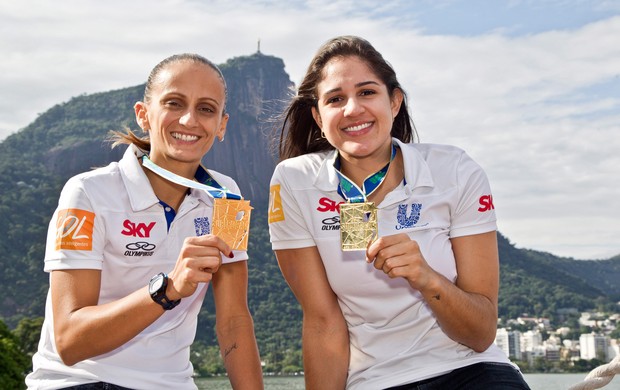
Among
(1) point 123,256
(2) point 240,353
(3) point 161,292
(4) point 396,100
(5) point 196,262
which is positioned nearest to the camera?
(5) point 196,262

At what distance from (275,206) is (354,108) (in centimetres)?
67

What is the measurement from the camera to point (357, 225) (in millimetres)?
3803

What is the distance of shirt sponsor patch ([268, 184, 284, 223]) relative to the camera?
4473mm

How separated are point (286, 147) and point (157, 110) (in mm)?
970

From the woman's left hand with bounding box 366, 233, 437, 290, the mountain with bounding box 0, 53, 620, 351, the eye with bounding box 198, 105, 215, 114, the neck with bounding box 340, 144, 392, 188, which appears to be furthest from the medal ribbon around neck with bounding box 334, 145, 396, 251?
the mountain with bounding box 0, 53, 620, 351

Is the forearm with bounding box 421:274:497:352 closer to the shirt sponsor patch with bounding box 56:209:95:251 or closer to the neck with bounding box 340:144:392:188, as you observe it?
the neck with bounding box 340:144:392:188

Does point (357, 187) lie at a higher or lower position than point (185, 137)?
lower

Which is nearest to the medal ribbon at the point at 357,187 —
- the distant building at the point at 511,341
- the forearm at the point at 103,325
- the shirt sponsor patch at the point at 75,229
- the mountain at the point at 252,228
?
the forearm at the point at 103,325

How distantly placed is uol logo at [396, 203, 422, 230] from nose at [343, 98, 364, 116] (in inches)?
20.4

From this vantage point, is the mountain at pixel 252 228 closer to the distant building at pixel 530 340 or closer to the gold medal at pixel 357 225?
the distant building at pixel 530 340

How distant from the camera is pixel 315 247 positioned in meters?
4.41

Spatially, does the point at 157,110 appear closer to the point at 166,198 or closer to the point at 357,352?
the point at 166,198

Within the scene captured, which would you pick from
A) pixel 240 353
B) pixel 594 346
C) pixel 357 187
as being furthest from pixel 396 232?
pixel 594 346

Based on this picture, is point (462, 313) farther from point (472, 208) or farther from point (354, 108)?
point (354, 108)
